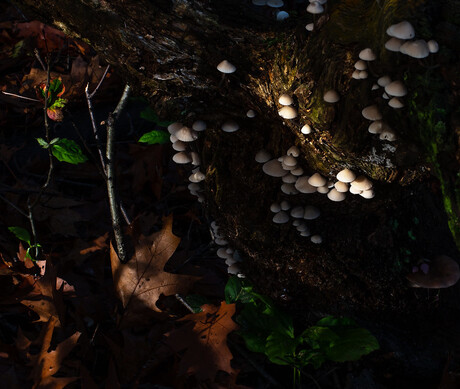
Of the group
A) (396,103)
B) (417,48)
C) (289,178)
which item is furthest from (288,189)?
(417,48)

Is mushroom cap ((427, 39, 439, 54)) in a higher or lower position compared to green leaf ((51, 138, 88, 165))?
higher

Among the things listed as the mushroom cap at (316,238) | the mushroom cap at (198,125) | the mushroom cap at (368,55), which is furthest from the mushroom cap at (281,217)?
the mushroom cap at (368,55)

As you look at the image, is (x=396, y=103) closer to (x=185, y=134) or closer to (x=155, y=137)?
(x=185, y=134)

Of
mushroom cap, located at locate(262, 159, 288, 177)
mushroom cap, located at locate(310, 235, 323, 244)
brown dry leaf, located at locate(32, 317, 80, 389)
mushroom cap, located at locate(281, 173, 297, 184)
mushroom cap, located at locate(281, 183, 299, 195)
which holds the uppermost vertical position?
mushroom cap, located at locate(262, 159, 288, 177)

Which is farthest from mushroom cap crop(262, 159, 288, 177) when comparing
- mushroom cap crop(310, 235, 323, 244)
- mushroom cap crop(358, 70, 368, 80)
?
mushroom cap crop(358, 70, 368, 80)

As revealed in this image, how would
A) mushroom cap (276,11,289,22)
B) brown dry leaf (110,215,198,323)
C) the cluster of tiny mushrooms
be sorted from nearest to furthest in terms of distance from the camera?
the cluster of tiny mushrooms, mushroom cap (276,11,289,22), brown dry leaf (110,215,198,323)

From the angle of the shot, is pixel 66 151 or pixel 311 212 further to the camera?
pixel 66 151

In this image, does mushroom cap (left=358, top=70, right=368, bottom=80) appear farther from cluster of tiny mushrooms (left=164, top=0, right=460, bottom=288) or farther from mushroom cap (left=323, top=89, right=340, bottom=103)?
mushroom cap (left=323, top=89, right=340, bottom=103)
